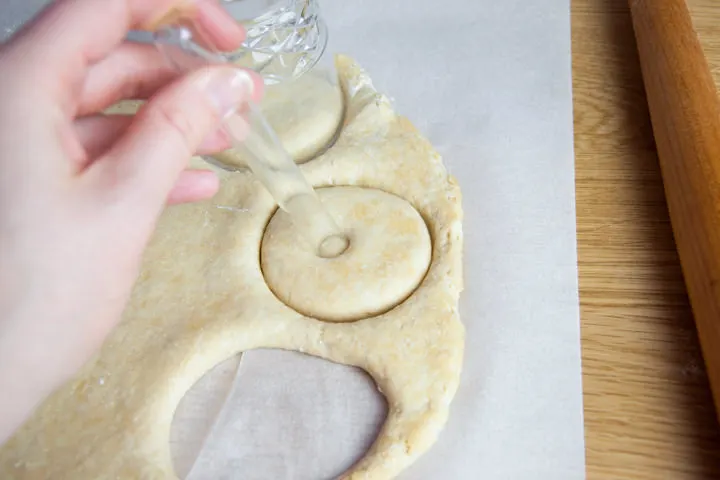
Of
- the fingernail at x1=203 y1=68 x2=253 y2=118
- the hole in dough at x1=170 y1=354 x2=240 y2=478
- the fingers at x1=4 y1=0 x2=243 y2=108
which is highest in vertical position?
the fingers at x1=4 y1=0 x2=243 y2=108

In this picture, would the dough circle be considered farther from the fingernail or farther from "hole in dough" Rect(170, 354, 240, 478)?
the fingernail

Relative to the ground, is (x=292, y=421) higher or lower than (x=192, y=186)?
lower

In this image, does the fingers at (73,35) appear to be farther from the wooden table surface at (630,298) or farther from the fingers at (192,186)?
the wooden table surface at (630,298)

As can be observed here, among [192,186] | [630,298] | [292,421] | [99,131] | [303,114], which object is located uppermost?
[99,131]

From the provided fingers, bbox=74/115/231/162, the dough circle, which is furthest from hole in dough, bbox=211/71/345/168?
fingers, bbox=74/115/231/162

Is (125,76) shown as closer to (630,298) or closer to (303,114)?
(303,114)

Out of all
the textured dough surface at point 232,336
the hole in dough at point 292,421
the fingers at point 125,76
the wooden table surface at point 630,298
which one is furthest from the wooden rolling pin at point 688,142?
the fingers at point 125,76

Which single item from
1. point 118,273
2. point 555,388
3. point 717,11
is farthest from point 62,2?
point 717,11

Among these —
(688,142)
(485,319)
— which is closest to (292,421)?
(485,319)
